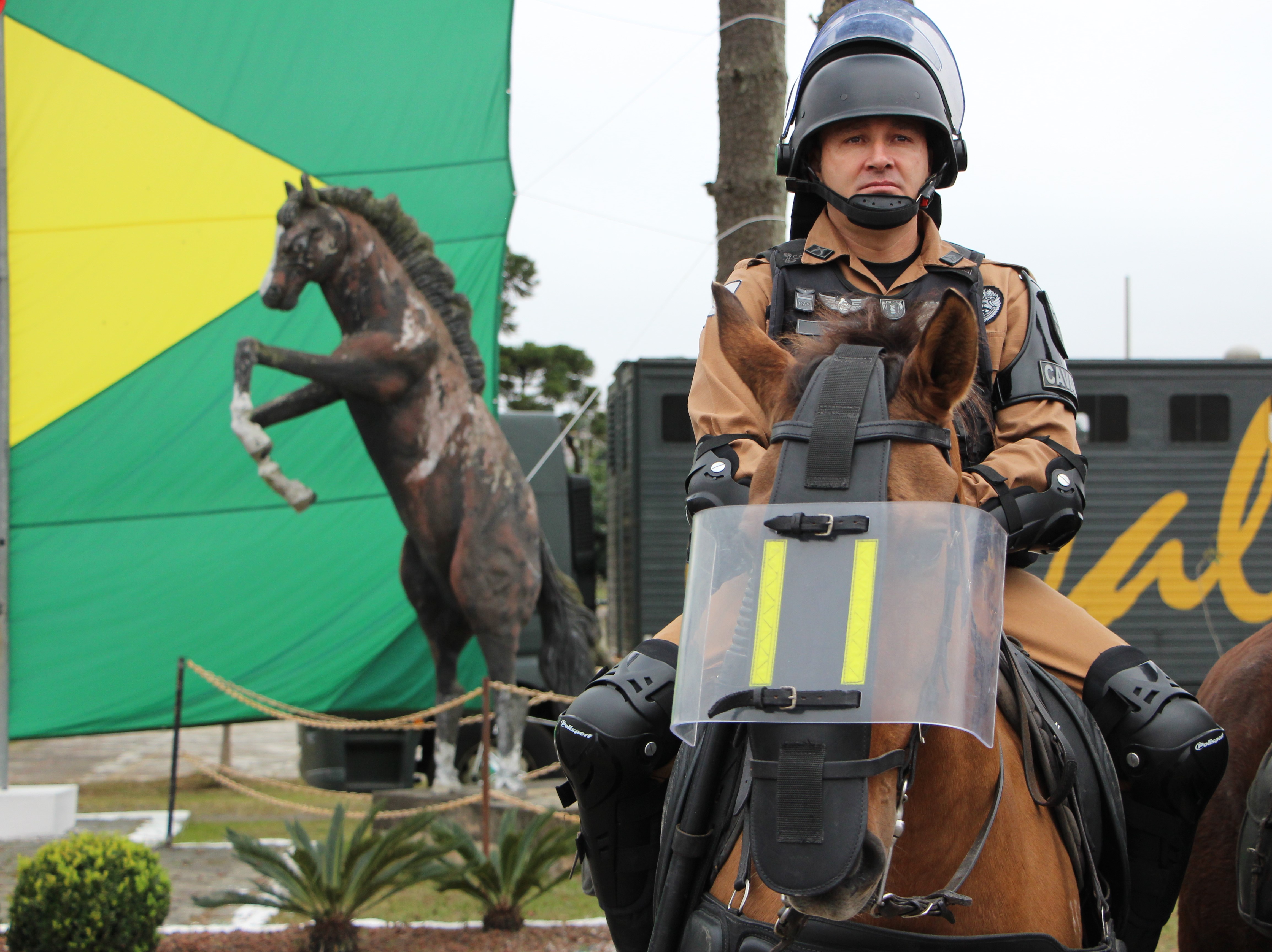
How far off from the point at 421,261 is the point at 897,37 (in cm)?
580

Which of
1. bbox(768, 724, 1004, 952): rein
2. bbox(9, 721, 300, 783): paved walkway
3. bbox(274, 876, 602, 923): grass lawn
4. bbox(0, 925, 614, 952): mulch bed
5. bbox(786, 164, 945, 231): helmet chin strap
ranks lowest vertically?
bbox(9, 721, 300, 783): paved walkway

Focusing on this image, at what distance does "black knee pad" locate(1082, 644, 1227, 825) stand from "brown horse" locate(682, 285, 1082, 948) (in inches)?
14.7

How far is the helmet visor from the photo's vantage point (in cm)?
273

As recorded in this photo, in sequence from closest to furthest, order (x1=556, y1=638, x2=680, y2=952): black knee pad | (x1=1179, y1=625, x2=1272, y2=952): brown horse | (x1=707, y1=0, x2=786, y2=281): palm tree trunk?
(x1=556, y1=638, x2=680, y2=952): black knee pad
(x1=1179, y1=625, x2=1272, y2=952): brown horse
(x1=707, y1=0, x2=786, y2=281): palm tree trunk

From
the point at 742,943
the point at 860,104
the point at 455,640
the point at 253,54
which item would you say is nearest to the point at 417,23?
the point at 253,54

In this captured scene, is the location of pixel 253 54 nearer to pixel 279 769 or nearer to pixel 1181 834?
pixel 279 769

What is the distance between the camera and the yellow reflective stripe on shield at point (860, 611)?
151cm

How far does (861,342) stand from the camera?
6.10ft

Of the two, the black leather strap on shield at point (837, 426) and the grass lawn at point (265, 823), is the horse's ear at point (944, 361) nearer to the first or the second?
the black leather strap on shield at point (837, 426)

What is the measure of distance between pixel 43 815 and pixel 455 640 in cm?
304

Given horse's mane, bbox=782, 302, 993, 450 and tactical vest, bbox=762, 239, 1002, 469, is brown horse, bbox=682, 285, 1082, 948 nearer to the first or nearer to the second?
horse's mane, bbox=782, 302, 993, 450

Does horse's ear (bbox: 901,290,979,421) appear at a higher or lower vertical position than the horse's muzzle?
higher

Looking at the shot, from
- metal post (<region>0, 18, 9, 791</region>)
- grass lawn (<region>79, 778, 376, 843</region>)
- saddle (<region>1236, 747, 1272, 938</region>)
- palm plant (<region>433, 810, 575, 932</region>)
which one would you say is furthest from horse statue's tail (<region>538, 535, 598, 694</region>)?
saddle (<region>1236, 747, 1272, 938</region>)

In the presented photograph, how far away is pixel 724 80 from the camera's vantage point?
6.89 m
